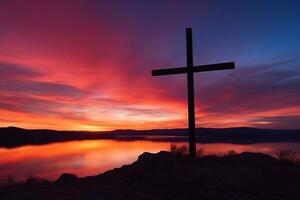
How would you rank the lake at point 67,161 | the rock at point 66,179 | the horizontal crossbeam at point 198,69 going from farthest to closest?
the lake at point 67,161 < the horizontal crossbeam at point 198,69 < the rock at point 66,179

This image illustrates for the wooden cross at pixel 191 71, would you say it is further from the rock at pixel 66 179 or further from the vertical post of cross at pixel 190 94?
the rock at pixel 66 179

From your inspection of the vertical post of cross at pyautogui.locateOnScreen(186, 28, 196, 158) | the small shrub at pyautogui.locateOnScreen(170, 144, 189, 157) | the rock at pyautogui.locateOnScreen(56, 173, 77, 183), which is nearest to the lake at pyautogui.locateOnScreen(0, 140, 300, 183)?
the rock at pyautogui.locateOnScreen(56, 173, 77, 183)

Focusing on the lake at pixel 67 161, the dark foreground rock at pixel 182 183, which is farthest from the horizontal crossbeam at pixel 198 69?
the lake at pixel 67 161

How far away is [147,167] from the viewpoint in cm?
976

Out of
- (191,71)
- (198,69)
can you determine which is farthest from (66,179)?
(198,69)

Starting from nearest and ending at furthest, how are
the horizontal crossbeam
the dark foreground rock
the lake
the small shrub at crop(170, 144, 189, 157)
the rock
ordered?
the dark foreground rock
the rock
the horizontal crossbeam
the small shrub at crop(170, 144, 189, 157)
the lake

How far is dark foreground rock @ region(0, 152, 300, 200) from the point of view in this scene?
737 cm

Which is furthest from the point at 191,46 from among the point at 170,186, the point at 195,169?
the point at 170,186

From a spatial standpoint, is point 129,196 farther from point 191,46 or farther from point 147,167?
point 191,46

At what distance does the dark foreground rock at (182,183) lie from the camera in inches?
290

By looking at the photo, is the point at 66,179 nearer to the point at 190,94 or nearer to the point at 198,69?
the point at 190,94

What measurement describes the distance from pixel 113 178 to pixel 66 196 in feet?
7.05

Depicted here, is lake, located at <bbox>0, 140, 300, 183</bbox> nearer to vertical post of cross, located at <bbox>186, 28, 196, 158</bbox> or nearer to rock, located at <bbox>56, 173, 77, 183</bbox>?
rock, located at <bbox>56, 173, 77, 183</bbox>

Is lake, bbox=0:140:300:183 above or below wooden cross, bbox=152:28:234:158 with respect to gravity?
below
